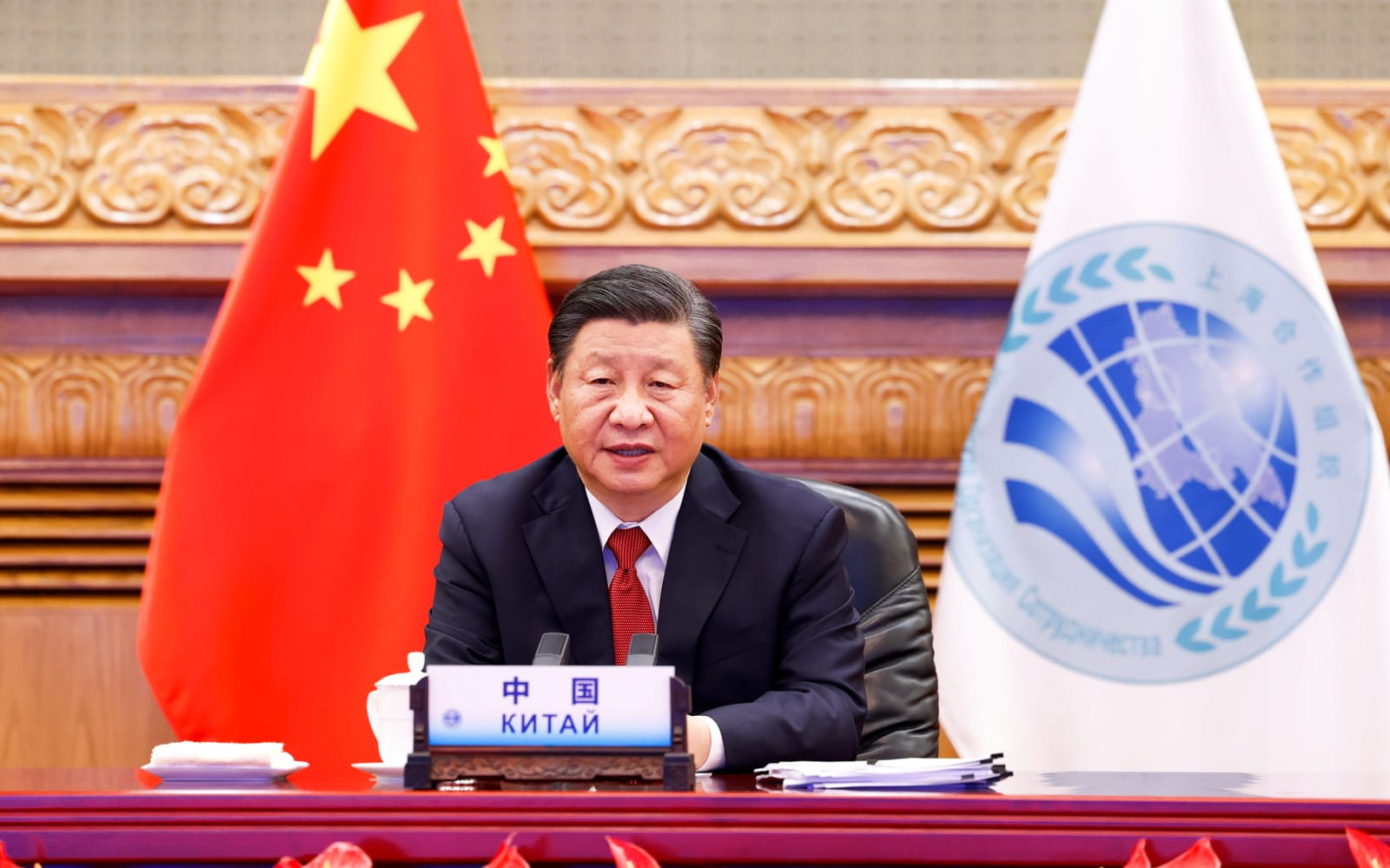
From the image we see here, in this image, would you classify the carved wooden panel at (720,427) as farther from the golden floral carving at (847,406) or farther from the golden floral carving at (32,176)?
the golden floral carving at (32,176)

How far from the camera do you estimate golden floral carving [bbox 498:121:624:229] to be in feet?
9.12

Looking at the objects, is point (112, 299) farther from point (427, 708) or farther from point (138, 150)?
point (427, 708)

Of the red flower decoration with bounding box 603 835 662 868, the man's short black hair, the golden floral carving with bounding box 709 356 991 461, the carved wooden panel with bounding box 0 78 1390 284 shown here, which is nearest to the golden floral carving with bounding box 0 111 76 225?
the carved wooden panel with bounding box 0 78 1390 284

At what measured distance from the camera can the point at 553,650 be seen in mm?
1335

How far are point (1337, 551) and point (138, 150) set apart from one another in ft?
7.88

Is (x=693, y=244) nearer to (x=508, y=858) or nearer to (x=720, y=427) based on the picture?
(x=720, y=427)

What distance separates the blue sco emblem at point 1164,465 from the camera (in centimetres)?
237

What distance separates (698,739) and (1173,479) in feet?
4.12

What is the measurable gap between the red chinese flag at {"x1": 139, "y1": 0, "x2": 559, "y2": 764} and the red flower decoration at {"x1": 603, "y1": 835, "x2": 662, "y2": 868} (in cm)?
146

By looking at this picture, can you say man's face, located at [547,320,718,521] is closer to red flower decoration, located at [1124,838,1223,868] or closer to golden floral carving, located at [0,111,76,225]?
red flower decoration, located at [1124,838,1223,868]

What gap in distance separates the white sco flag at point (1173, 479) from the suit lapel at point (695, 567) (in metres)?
0.78

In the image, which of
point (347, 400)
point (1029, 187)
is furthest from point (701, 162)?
point (347, 400)

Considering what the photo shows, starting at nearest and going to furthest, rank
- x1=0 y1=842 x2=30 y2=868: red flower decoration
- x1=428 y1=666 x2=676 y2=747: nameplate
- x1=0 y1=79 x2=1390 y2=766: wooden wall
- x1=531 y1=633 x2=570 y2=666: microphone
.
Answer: x1=0 y1=842 x2=30 y2=868: red flower decoration < x1=428 y1=666 x2=676 y2=747: nameplate < x1=531 y1=633 x2=570 y2=666: microphone < x1=0 y1=79 x2=1390 y2=766: wooden wall

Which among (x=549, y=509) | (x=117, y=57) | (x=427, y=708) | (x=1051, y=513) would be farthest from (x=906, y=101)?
(x=427, y=708)
